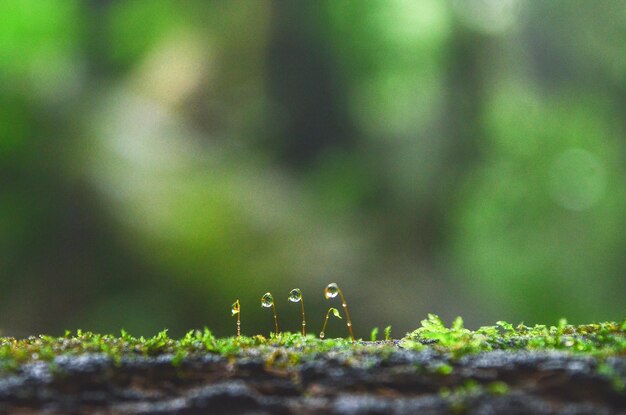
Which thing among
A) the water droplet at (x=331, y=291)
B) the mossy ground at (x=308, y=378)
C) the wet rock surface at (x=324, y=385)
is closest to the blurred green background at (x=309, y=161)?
the water droplet at (x=331, y=291)

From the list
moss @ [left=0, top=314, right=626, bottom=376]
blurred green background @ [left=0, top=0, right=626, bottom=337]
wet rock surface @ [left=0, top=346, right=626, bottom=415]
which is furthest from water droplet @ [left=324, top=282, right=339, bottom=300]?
blurred green background @ [left=0, top=0, right=626, bottom=337]

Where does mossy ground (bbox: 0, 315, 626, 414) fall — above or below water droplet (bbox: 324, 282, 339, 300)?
below

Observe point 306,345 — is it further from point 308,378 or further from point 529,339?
point 529,339

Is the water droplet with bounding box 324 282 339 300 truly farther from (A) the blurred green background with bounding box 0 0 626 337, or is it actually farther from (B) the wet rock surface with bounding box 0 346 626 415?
(A) the blurred green background with bounding box 0 0 626 337

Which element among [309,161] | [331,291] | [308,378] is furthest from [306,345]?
[309,161]

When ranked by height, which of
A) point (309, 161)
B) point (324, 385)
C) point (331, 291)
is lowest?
point (324, 385)
